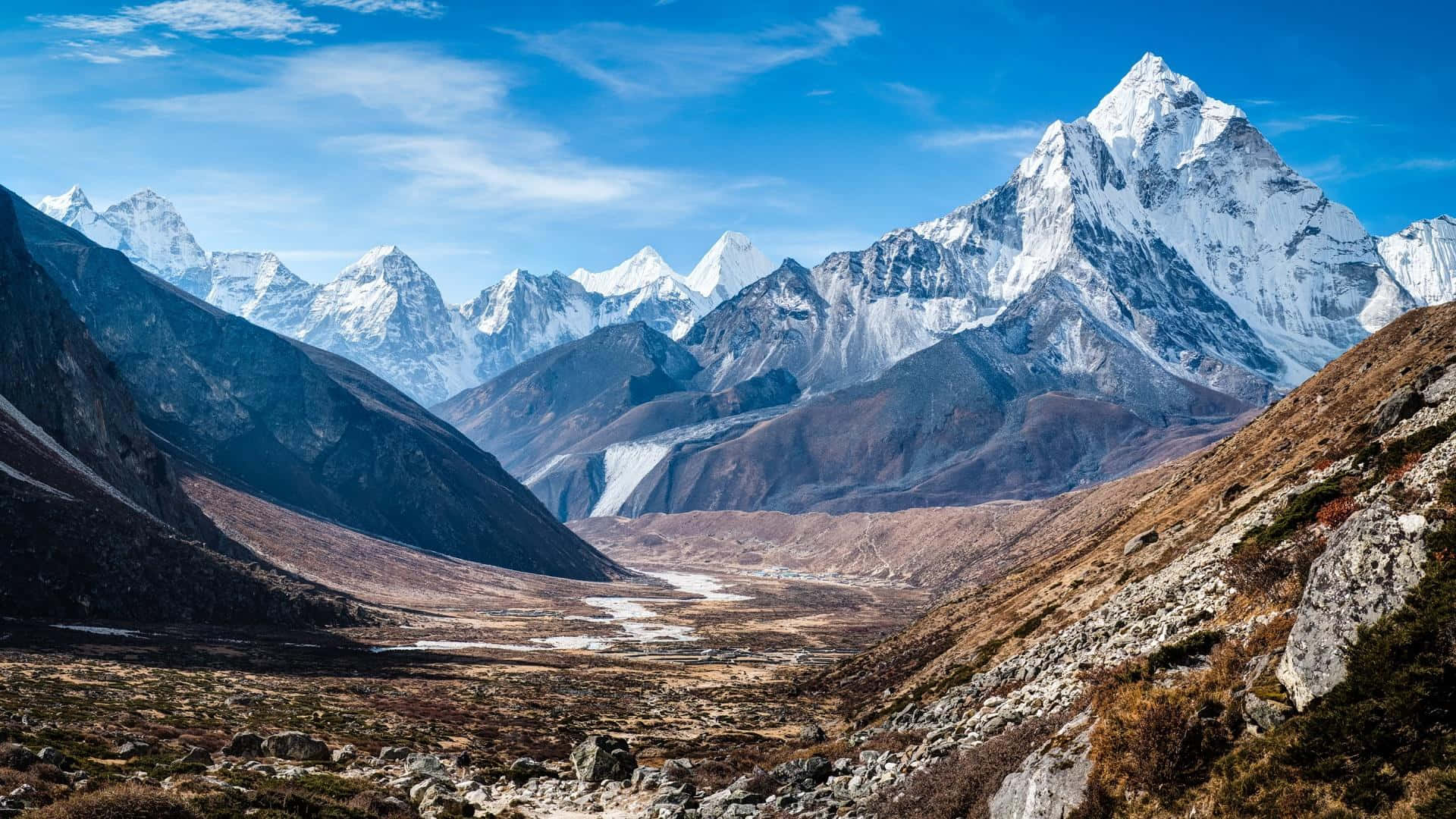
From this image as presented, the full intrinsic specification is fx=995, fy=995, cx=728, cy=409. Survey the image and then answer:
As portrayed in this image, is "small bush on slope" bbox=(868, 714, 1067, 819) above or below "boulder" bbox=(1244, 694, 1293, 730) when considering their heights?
below

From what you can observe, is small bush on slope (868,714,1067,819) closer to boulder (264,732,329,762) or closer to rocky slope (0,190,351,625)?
boulder (264,732,329,762)

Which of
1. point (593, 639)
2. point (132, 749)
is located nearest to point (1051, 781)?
point (132, 749)

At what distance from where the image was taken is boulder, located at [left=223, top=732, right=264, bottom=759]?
42.3 meters

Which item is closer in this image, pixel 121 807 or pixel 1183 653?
pixel 1183 653

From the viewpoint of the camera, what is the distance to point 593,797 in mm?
40156

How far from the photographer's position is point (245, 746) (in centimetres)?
4284

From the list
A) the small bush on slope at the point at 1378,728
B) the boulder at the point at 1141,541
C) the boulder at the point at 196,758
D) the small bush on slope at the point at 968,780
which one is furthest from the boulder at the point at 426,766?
the boulder at the point at 1141,541

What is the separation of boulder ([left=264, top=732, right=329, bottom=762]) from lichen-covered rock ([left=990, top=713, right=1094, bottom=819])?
32.8 metres

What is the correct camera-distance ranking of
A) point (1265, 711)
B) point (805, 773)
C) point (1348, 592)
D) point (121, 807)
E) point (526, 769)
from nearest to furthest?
1. point (1348, 592)
2. point (1265, 711)
3. point (121, 807)
4. point (805, 773)
5. point (526, 769)

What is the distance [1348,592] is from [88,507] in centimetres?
12837

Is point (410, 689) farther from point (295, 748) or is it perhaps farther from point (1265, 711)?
point (1265, 711)

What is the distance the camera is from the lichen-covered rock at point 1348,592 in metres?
18.6

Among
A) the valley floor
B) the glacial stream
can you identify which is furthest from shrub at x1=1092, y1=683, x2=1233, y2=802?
the glacial stream

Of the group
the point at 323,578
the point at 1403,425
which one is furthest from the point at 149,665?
the point at 323,578
